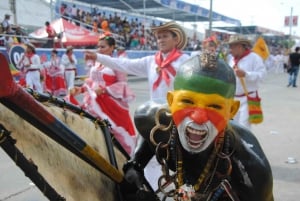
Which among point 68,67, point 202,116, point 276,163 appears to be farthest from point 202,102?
point 68,67

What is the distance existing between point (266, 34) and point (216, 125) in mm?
52158

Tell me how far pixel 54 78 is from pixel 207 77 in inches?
427

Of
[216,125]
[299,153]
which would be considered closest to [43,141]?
[216,125]

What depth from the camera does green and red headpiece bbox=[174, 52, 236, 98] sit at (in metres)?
1.51

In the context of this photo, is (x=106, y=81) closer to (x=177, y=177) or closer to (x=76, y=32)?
(x=177, y=177)

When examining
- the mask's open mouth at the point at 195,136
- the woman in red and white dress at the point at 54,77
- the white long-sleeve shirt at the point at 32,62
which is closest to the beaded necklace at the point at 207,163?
the mask's open mouth at the point at 195,136

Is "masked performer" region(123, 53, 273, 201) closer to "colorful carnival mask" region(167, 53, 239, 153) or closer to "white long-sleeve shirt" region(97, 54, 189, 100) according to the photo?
"colorful carnival mask" region(167, 53, 239, 153)

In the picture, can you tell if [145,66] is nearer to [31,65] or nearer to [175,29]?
[175,29]

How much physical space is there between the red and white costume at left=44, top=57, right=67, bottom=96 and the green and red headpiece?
1068 cm

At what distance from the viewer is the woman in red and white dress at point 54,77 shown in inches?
468

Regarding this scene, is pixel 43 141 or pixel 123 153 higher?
pixel 43 141

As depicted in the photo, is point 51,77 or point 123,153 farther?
point 51,77

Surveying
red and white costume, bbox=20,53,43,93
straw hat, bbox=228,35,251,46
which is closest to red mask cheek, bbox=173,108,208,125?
straw hat, bbox=228,35,251,46

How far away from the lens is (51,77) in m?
11.9
